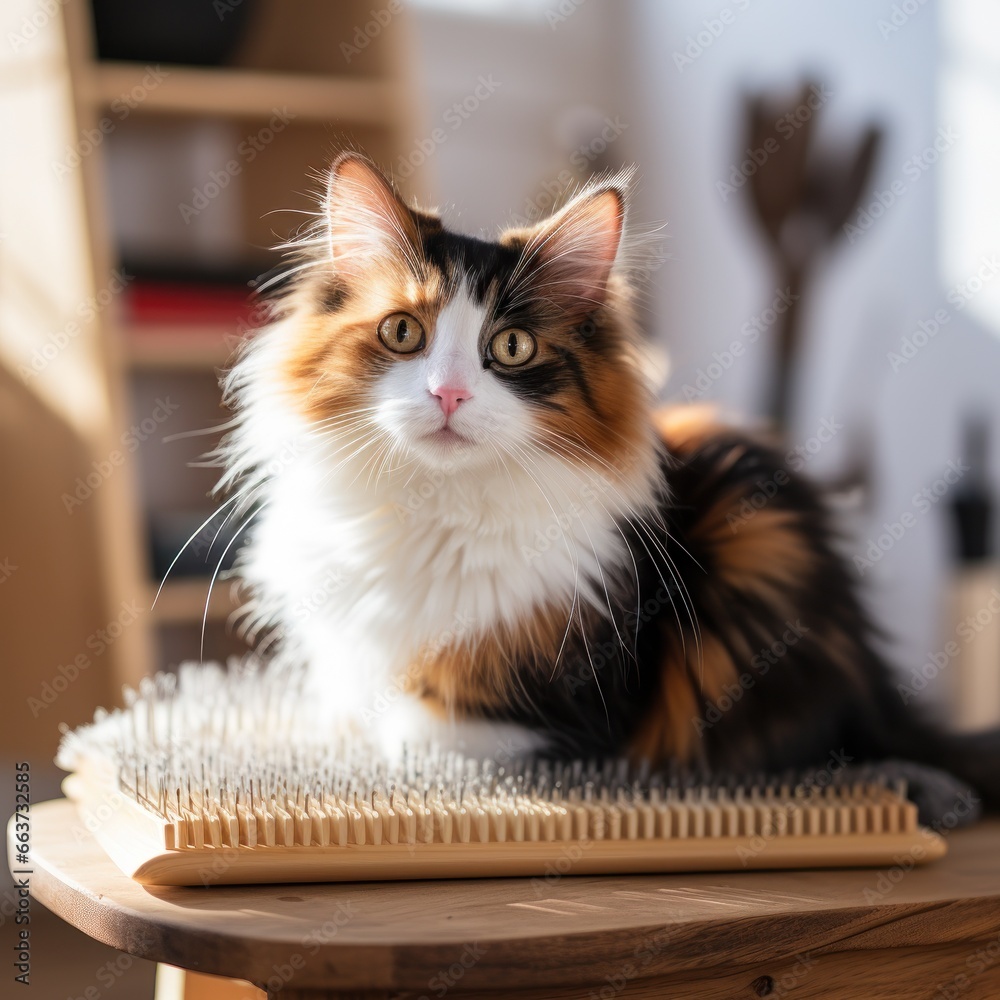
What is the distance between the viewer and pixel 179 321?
2.27 m

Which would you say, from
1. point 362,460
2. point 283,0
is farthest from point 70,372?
point 362,460

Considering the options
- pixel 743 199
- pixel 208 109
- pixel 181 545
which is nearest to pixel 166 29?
pixel 208 109

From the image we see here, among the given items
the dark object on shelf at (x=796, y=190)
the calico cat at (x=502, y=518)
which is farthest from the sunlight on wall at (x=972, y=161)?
the calico cat at (x=502, y=518)

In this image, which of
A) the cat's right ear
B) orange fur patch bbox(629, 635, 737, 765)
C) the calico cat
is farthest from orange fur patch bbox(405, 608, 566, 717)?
the cat's right ear

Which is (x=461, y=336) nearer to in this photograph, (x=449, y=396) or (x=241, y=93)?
A: (x=449, y=396)

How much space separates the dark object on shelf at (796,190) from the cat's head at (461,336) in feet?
5.09

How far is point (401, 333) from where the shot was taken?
3.28ft

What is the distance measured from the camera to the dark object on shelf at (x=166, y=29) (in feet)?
7.22

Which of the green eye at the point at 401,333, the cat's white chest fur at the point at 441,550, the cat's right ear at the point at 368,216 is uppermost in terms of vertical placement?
the cat's right ear at the point at 368,216

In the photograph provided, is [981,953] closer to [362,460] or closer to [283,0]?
[362,460]

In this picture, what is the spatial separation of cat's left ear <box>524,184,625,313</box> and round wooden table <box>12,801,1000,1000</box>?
56 cm

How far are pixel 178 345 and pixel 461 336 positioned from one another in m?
1.44

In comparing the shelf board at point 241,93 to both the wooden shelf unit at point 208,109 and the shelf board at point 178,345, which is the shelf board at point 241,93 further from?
the shelf board at point 178,345

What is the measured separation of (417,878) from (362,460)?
402 mm
